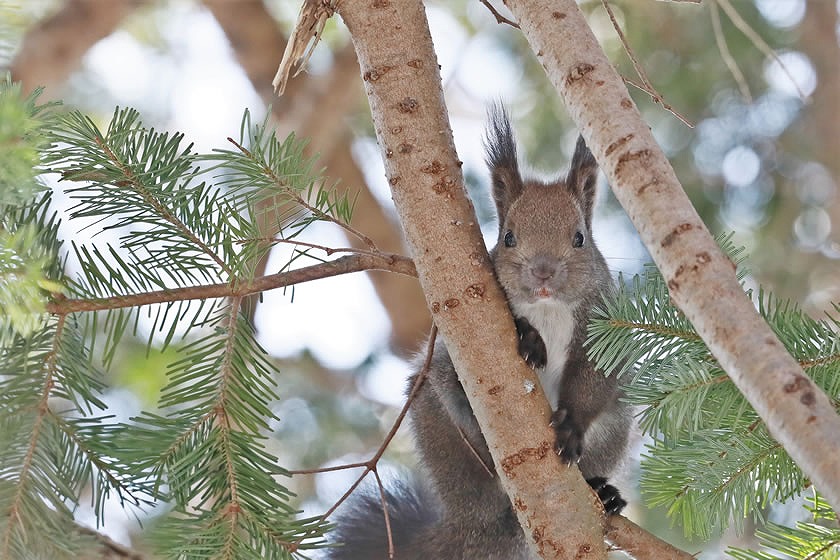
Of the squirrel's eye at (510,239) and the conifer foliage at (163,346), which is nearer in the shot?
the conifer foliage at (163,346)

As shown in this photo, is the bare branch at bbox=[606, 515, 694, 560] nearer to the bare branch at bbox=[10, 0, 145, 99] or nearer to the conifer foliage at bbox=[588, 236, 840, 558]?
the conifer foliage at bbox=[588, 236, 840, 558]

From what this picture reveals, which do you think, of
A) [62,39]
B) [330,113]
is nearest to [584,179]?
[330,113]

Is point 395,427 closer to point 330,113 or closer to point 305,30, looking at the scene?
point 305,30

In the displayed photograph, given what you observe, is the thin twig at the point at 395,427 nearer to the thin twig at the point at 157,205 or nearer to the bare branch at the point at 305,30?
the thin twig at the point at 157,205

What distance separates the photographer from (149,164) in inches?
60.5

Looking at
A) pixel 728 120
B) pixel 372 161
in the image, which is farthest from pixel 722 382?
pixel 372 161

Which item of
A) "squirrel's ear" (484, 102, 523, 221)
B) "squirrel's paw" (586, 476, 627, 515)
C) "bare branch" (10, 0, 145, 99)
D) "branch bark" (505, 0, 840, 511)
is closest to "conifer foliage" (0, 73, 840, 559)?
"squirrel's paw" (586, 476, 627, 515)

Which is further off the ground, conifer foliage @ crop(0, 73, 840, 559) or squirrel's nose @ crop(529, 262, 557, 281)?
squirrel's nose @ crop(529, 262, 557, 281)

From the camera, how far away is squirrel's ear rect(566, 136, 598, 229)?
2.31m

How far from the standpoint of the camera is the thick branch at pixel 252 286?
1442mm

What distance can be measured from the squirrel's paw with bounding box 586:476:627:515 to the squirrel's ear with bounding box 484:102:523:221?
0.72 m

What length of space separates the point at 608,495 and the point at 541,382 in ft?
0.89

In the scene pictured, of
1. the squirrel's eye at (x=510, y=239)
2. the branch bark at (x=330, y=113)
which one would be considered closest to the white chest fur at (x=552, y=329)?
the squirrel's eye at (x=510, y=239)

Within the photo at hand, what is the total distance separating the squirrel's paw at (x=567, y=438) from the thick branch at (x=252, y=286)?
37cm
